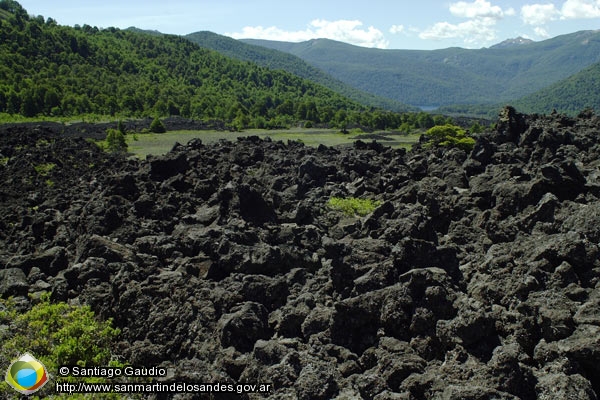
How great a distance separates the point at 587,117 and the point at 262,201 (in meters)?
32.1

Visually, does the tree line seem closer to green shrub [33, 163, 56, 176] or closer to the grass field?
the grass field

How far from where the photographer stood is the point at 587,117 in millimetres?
40031

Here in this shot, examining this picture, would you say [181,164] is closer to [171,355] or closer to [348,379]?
[171,355]

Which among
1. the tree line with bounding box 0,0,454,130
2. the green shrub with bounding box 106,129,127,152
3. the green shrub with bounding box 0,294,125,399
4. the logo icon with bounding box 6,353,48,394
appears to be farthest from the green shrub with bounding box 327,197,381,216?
the tree line with bounding box 0,0,454,130

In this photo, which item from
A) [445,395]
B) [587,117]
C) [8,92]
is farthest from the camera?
[8,92]

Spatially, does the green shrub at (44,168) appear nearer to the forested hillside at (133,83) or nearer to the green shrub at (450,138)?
the green shrub at (450,138)

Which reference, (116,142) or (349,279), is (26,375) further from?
(116,142)

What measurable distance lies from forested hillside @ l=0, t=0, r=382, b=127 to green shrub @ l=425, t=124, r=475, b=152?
46.2 m

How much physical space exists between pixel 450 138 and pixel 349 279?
1353 inches

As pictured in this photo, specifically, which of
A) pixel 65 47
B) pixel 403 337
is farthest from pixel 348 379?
pixel 65 47

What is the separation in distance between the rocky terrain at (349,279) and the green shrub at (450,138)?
17.9 m

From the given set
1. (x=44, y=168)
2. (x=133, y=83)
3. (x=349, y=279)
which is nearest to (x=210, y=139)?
(x=44, y=168)

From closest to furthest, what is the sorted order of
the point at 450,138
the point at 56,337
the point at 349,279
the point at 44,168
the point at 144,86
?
the point at 56,337, the point at 349,279, the point at 44,168, the point at 450,138, the point at 144,86

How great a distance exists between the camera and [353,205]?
946 inches
